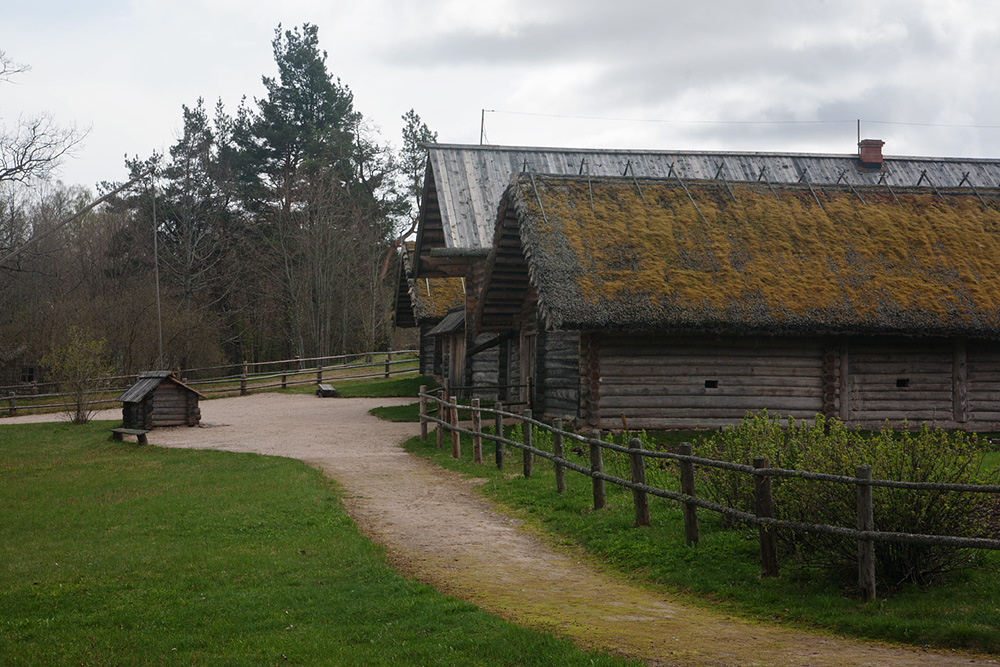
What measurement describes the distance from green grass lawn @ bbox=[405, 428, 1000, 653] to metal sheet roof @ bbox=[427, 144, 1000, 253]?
49.4 ft

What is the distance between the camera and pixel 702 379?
19.3 metres

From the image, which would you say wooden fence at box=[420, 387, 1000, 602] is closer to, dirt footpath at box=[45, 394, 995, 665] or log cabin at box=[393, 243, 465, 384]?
dirt footpath at box=[45, 394, 995, 665]

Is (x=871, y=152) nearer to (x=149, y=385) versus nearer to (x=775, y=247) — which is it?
(x=775, y=247)

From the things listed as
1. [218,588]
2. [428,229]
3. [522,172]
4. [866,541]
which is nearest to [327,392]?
[428,229]

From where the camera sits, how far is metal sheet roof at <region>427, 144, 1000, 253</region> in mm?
27156

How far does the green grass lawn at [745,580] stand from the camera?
22.0 ft

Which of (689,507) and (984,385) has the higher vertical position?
(984,385)

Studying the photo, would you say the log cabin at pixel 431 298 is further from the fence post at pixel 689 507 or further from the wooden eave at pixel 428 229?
the fence post at pixel 689 507

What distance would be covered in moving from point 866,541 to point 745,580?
1256 mm

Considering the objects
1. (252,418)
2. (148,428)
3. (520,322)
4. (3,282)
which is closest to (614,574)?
(520,322)

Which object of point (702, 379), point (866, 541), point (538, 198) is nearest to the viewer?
point (866, 541)

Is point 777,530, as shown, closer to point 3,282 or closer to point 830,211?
point 830,211

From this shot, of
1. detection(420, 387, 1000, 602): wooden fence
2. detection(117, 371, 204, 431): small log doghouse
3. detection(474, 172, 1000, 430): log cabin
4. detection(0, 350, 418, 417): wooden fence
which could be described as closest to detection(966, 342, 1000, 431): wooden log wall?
detection(474, 172, 1000, 430): log cabin

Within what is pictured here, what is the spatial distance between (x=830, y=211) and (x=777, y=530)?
48.2 feet
